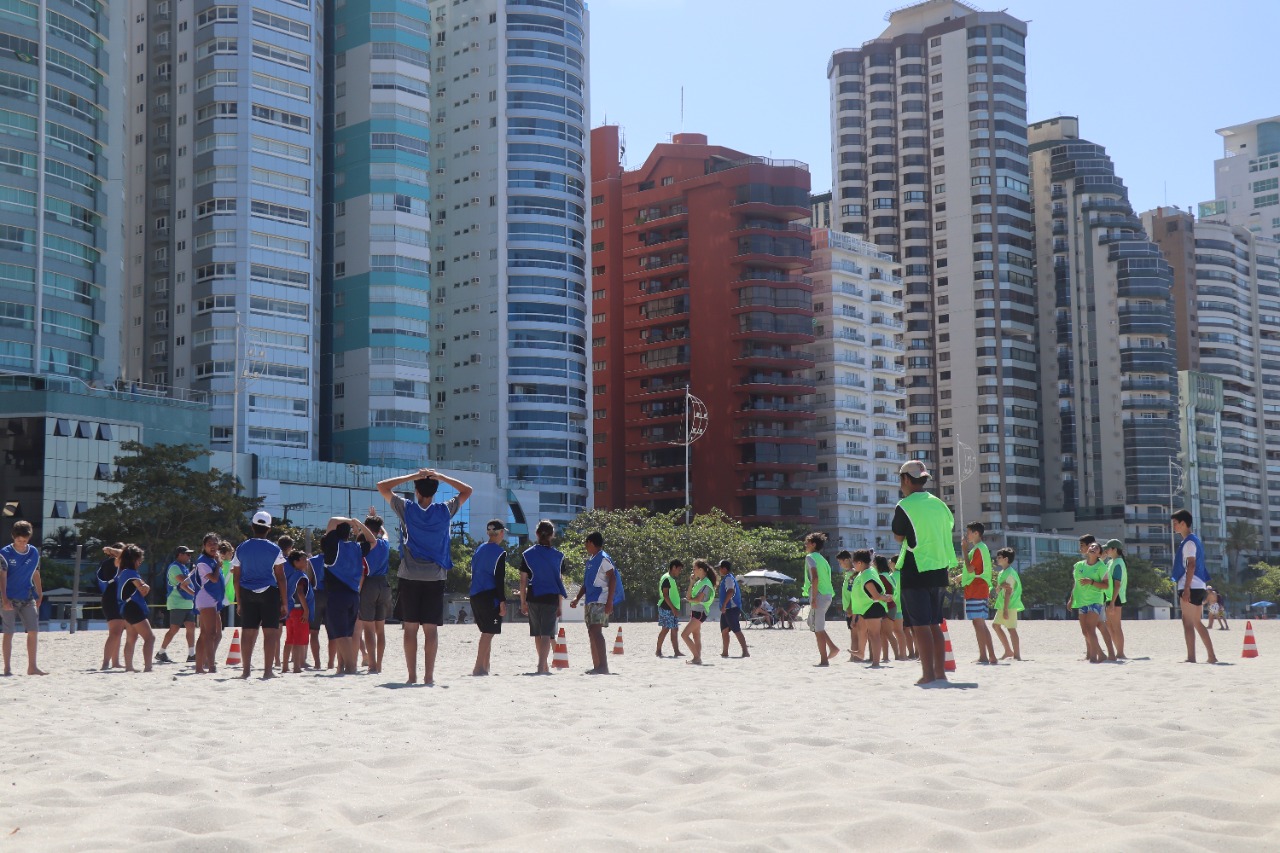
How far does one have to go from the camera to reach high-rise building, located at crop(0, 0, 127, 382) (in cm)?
7369

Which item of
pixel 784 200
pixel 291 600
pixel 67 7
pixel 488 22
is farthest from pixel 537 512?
pixel 291 600

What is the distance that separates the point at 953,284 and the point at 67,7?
270 ft

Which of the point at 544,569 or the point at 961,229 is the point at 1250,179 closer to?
the point at 961,229

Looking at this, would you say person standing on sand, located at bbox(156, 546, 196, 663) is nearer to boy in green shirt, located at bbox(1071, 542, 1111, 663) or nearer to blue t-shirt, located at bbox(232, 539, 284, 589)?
blue t-shirt, located at bbox(232, 539, 284, 589)

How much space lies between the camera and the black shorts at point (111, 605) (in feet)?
57.9

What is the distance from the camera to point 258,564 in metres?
15.7

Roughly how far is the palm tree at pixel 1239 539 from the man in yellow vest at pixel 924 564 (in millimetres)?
141520

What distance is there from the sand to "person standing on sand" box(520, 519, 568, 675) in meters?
3.56

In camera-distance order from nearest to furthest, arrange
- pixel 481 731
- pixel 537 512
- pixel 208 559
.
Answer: pixel 481 731 < pixel 208 559 < pixel 537 512

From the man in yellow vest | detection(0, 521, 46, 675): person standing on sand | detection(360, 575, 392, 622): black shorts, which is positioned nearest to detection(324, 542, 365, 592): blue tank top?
detection(360, 575, 392, 622): black shorts

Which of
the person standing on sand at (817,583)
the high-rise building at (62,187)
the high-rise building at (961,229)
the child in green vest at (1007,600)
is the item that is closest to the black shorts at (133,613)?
the person standing on sand at (817,583)

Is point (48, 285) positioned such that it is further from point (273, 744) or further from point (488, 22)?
point (273, 744)

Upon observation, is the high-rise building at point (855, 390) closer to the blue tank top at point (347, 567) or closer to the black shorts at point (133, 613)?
the black shorts at point (133, 613)

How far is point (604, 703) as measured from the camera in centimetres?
1106
